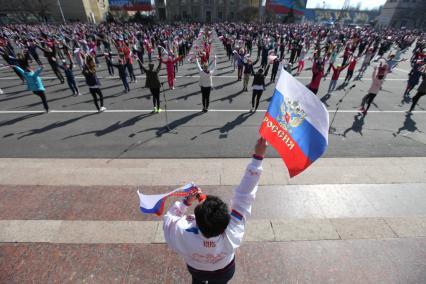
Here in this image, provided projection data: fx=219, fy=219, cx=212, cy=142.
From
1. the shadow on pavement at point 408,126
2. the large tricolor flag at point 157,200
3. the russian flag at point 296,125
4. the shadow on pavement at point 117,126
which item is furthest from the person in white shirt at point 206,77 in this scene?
the large tricolor flag at point 157,200

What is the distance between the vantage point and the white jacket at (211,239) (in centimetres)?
179

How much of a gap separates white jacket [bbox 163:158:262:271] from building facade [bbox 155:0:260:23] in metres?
90.8

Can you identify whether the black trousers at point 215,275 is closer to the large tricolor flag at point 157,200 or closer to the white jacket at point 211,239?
the white jacket at point 211,239

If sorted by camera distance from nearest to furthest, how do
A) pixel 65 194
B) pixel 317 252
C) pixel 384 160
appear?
1. pixel 317 252
2. pixel 65 194
3. pixel 384 160

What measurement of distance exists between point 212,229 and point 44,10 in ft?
247

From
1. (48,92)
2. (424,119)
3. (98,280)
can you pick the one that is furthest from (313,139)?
(48,92)

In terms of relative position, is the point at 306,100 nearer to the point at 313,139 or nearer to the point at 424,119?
the point at 313,139

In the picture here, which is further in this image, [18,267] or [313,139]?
[18,267]

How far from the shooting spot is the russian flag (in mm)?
2078

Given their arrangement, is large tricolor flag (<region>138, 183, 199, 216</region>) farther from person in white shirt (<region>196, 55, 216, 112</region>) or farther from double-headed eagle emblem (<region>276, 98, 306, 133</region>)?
person in white shirt (<region>196, 55, 216, 112</region>)

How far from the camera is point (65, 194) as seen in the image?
495 cm

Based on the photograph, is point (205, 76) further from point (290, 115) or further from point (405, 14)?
point (405, 14)

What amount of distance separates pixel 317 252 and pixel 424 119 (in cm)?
1010

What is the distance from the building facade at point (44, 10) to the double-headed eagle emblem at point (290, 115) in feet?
211
